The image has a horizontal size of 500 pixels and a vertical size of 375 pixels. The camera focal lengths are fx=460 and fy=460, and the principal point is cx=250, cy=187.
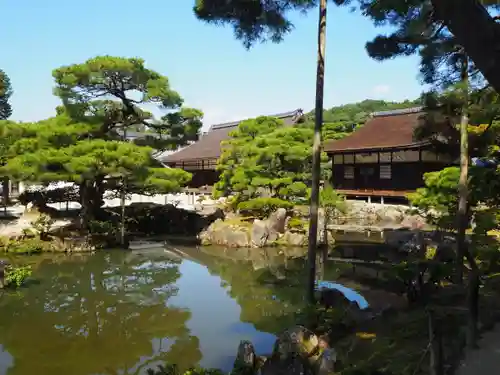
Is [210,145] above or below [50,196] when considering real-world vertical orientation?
above

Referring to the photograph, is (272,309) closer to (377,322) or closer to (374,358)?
(377,322)

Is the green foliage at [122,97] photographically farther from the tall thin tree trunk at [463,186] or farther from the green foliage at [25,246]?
the tall thin tree trunk at [463,186]

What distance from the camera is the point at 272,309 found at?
26.3ft

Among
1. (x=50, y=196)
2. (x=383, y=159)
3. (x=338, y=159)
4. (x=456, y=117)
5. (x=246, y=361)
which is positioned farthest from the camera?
(x=338, y=159)

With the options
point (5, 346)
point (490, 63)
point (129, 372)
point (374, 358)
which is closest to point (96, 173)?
point (5, 346)

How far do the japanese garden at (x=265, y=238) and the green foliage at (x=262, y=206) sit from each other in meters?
0.08

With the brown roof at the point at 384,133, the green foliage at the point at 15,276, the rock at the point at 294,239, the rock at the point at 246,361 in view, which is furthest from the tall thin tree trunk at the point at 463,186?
the brown roof at the point at 384,133

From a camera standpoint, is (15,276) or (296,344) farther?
(15,276)

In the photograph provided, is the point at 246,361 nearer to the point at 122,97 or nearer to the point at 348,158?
the point at 122,97

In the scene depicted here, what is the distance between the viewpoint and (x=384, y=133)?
68.4 ft

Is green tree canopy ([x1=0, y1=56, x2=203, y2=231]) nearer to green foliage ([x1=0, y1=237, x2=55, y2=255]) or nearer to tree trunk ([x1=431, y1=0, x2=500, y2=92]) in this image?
green foliage ([x1=0, y1=237, x2=55, y2=255])

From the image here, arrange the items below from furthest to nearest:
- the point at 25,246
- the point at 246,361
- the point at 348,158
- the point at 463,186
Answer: the point at 348,158 < the point at 25,246 < the point at 463,186 < the point at 246,361

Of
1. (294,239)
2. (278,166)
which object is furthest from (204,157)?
(294,239)

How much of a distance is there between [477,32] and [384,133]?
63.1ft
